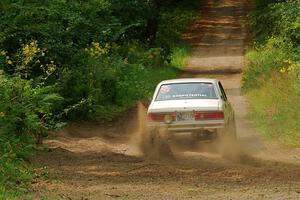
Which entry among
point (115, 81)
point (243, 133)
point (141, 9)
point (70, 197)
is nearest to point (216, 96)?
point (243, 133)

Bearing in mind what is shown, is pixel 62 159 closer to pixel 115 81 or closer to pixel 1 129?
pixel 1 129

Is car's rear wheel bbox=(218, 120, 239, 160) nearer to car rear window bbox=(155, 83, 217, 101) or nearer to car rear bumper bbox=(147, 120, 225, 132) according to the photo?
car rear bumper bbox=(147, 120, 225, 132)

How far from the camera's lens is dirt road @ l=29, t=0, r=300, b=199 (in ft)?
32.6

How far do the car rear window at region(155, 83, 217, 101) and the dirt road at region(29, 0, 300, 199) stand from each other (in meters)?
1.16

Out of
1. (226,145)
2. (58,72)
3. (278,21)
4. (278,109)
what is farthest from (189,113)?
(278,21)

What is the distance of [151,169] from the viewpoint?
12.1 m

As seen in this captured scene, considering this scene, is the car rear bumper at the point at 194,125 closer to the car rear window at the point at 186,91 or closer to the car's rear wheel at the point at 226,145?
the car's rear wheel at the point at 226,145

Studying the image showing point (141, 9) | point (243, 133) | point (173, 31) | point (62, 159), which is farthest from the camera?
point (173, 31)

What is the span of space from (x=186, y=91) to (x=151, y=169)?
332cm

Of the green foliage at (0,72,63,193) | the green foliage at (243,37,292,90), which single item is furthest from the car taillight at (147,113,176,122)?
the green foliage at (243,37,292,90)

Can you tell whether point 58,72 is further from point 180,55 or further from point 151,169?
point 180,55

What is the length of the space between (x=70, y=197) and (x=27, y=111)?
10.7 feet

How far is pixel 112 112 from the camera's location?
21.1 meters

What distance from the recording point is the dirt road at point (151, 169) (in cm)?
994
